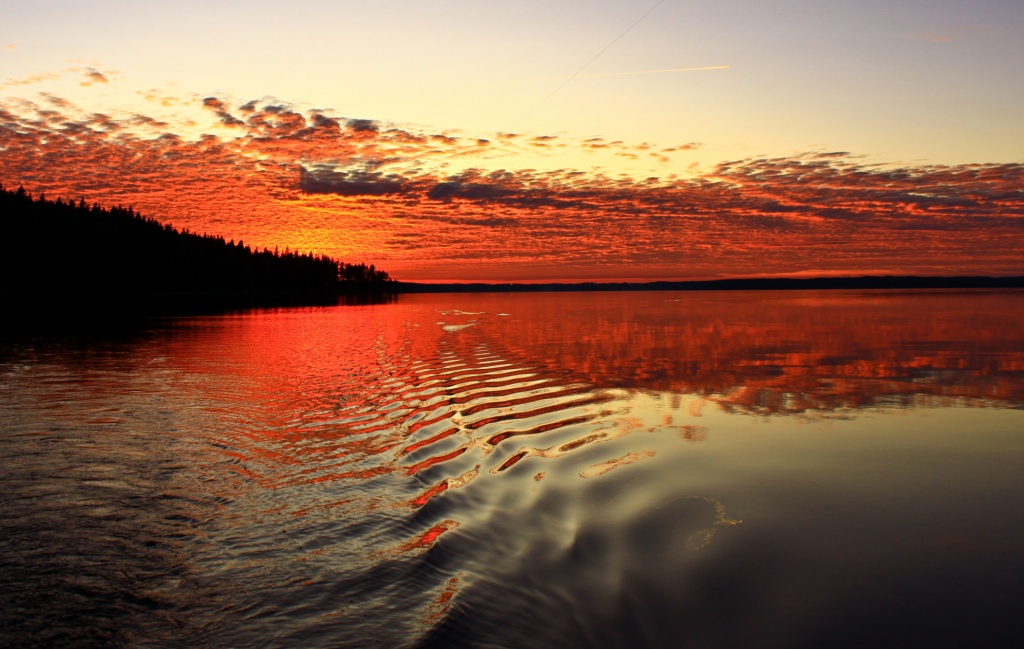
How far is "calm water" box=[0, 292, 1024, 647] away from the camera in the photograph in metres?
5.85

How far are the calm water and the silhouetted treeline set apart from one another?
83.9 meters

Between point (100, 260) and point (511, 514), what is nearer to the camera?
point (511, 514)

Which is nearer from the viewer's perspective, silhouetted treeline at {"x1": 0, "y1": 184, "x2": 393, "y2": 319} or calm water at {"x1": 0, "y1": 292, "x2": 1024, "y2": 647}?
calm water at {"x1": 0, "y1": 292, "x2": 1024, "y2": 647}

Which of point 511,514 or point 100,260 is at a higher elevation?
point 100,260

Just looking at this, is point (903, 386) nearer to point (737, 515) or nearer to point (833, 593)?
point (737, 515)

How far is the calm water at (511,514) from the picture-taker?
19.2ft

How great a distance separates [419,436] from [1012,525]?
32.3ft

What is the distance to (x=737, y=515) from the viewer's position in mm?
8750

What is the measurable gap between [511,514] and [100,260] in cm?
14278

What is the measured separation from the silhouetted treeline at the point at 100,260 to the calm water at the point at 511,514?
83915mm

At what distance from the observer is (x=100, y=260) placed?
126m

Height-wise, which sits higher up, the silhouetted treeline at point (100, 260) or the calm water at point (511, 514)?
the silhouetted treeline at point (100, 260)

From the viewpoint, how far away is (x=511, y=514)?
866 centimetres

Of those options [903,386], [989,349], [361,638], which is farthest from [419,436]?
[989,349]
